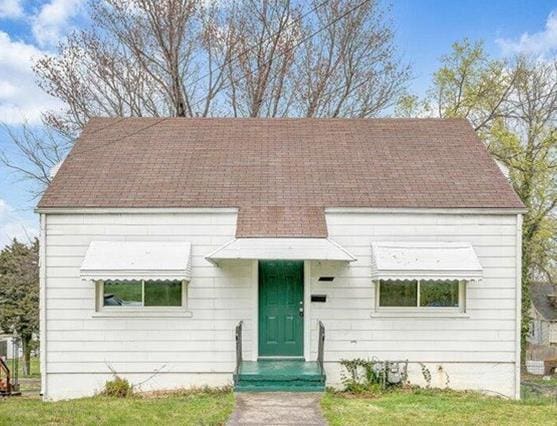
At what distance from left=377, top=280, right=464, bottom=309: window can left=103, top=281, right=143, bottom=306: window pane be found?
511 centimetres

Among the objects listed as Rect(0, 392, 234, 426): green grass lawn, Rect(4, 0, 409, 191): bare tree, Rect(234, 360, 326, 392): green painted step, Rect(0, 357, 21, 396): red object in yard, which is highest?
Rect(4, 0, 409, 191): bare tree

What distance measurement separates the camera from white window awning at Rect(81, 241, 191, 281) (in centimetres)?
1177

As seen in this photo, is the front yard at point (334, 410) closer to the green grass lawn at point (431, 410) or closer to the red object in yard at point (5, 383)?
the green grass lawn at point (431, 410)

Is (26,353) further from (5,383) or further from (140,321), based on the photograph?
(140,321)

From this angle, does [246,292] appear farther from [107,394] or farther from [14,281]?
[14,281]

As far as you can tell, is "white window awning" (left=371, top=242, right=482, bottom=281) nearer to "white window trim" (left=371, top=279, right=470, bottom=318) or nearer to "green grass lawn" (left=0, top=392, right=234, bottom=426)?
"white window trim" (left=371, top=279, right=470, bottom=318)

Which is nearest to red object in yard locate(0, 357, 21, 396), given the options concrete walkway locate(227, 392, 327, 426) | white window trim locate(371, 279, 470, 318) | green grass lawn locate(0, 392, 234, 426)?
green grass lawn locate(0, 392, 234, 426)

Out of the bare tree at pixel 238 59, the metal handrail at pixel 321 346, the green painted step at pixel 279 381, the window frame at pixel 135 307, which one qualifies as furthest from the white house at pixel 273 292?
the bare tree at pixel 238 59

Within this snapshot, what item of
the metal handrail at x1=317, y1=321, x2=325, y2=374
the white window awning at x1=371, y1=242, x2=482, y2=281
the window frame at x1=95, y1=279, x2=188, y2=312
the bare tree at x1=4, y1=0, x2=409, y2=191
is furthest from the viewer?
the bare tree at x1=4, y1=0, x2=409, y2=191

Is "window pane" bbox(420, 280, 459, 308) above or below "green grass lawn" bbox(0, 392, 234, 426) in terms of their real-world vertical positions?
above

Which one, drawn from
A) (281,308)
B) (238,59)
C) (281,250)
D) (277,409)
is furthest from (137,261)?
(238,59)

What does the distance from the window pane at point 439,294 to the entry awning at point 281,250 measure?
2.07 m

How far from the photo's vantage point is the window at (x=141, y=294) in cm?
1268

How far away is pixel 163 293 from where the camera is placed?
41.7 ft
